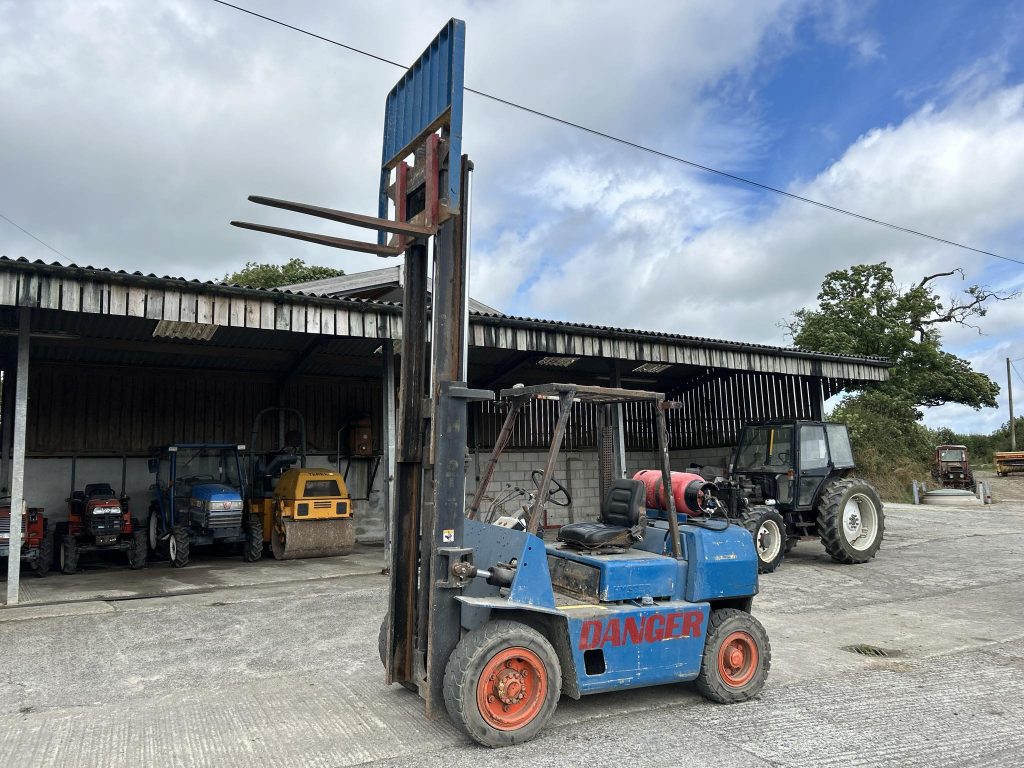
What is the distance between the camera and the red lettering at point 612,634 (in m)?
4.69

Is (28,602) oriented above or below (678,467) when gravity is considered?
below

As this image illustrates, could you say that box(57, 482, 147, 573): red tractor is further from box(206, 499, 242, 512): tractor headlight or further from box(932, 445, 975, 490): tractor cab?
box(932, 445, 975, 490): tractor cab

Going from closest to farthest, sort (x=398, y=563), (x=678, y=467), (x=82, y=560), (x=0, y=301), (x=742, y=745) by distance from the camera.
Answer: (x=742, y=745) → (x=398, y=563) → (x=0, y=301) → (x=82, y=560) → (x=678, y=467)

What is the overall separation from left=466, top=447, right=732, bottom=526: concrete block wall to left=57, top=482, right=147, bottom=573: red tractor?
23.5ft

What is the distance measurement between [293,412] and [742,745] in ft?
40.3

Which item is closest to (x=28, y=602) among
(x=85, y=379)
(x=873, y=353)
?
(x=85, y=379)

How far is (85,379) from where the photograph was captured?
13.4m

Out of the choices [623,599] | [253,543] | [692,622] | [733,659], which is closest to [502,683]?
[623,599]

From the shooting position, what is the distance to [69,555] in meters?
10.9

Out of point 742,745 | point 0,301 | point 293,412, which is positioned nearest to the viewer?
point 742,745

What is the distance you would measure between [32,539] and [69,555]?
25.2 inches

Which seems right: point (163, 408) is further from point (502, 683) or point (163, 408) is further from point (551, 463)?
point (502, 683)

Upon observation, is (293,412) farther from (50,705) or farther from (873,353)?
(873,353)

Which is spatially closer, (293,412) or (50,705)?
(50,705)
